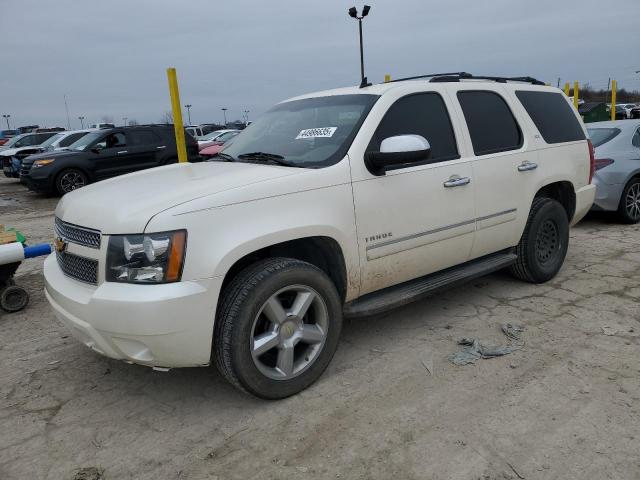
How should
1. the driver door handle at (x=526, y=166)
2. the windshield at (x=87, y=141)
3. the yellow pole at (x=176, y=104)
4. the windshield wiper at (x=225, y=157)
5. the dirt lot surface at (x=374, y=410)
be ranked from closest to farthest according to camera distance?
the dirt lot surface at (x=374, y=410) < the windshield wiper at (x=225, y=157) < the driver door handle at (x=526, y=166) < the yellow pole at (x=176, y=104) < the windshield at (x=87, y=141)

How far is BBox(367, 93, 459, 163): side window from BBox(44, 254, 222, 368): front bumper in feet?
5.39

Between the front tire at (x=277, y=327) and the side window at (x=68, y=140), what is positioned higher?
the side window at (x=68, y=140)

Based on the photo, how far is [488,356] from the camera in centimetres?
351

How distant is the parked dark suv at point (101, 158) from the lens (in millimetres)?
12828

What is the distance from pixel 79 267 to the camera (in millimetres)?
2979

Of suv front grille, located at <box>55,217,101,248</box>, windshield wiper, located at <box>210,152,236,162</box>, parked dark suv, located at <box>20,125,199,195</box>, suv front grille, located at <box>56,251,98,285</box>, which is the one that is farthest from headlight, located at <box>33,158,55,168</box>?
suv front grille, located at <box>56,251,98,285</box>

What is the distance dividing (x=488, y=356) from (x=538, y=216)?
166cm

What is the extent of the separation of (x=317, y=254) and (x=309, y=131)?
3.00 feet


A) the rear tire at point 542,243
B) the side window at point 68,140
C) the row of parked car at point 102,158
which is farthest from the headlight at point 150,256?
the side window at point 68,140

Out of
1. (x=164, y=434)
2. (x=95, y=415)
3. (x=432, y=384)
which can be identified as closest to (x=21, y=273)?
(x=95, y=415)

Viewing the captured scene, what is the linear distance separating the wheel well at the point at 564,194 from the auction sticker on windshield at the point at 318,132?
95.2 inches

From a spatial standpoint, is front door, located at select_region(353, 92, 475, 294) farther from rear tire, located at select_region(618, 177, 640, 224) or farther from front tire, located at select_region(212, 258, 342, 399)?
rear tire, located at select_region(618, 177, 640, 224)

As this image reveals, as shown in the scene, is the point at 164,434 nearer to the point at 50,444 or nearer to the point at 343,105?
the point at 50,444

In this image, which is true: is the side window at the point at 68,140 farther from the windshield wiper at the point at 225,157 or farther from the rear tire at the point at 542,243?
the rear tire at the point at 542,243
